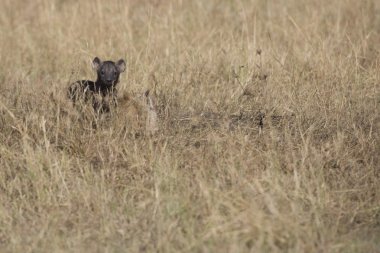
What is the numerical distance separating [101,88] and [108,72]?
0.56 ft

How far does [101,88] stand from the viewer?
752cm

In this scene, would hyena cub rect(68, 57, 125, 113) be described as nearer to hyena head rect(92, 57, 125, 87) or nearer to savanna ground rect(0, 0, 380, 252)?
hyena head rect(92, 57, 125, 87)

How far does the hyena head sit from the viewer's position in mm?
7465

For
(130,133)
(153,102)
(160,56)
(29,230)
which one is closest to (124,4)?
(160,56)

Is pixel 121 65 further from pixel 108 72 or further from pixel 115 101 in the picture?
pixel 115 101

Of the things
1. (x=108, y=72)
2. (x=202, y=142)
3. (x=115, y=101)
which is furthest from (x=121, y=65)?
(x=202, y=142)

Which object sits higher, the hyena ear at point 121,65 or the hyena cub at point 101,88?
the hyena ear at point 121,65

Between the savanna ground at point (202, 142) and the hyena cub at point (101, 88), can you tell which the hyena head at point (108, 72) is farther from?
the savanna ground at point (202, 142)

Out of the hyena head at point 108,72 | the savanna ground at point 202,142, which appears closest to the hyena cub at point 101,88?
the hyena head at point 108,72

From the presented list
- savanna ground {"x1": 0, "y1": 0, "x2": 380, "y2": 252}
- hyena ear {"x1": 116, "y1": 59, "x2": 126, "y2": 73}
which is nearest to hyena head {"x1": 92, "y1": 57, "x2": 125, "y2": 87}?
hyena ear {"x1": 116, "y1": 59, "x2": 126, "y2": 73}

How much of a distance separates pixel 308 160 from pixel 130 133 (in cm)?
154

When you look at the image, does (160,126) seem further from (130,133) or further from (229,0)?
(229,0)

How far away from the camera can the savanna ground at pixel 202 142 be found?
16.6 feet

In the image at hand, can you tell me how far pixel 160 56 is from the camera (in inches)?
354
